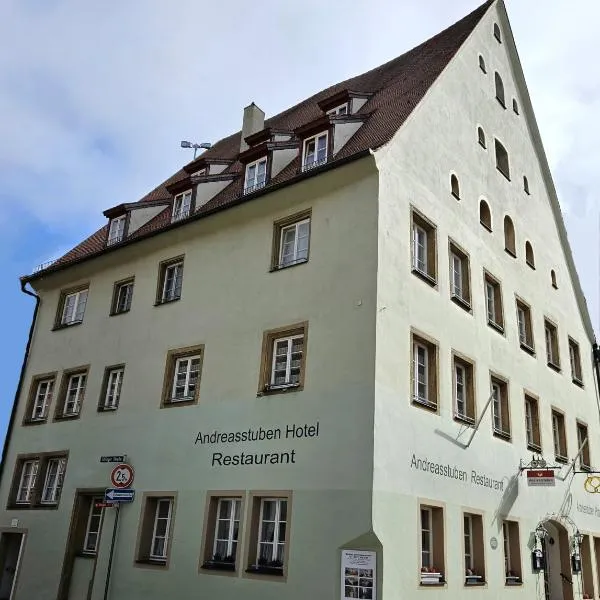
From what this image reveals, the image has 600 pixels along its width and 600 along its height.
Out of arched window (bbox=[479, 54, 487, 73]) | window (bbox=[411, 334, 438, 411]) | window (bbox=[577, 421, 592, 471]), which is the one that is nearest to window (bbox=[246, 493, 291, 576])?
window (bbox=[411, 334, 438, 411])

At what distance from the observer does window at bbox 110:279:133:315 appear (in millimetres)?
17641

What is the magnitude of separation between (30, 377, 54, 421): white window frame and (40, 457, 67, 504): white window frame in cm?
138

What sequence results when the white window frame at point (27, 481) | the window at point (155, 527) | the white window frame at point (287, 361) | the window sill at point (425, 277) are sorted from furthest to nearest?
1. the white window frame at point (27, 481)
2. the window at point (155, 527)
3. the window sill at point (425, 277)
4. the white window frame at point (287, 361)

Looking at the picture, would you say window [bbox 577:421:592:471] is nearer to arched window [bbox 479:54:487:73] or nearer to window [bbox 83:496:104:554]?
arched window [bbox 479:54:487:73]

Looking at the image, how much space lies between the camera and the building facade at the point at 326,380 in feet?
38.9

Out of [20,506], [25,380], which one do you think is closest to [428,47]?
[25,380]

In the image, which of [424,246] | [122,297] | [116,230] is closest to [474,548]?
[424,246]

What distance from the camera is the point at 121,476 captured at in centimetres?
1429

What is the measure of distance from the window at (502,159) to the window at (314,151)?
6305mm

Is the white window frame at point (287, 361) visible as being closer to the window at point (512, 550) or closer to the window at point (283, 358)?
the window at point (283, 358)

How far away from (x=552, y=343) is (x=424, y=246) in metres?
7.74

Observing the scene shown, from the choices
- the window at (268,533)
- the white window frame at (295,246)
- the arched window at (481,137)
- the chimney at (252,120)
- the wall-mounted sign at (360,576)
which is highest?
the chimney at (252,120)

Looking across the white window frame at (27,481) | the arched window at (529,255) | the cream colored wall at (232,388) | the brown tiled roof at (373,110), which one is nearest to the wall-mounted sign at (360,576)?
the cream colored wall at (232,388)

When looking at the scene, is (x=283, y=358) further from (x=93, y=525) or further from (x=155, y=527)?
(x=93, y=525)
